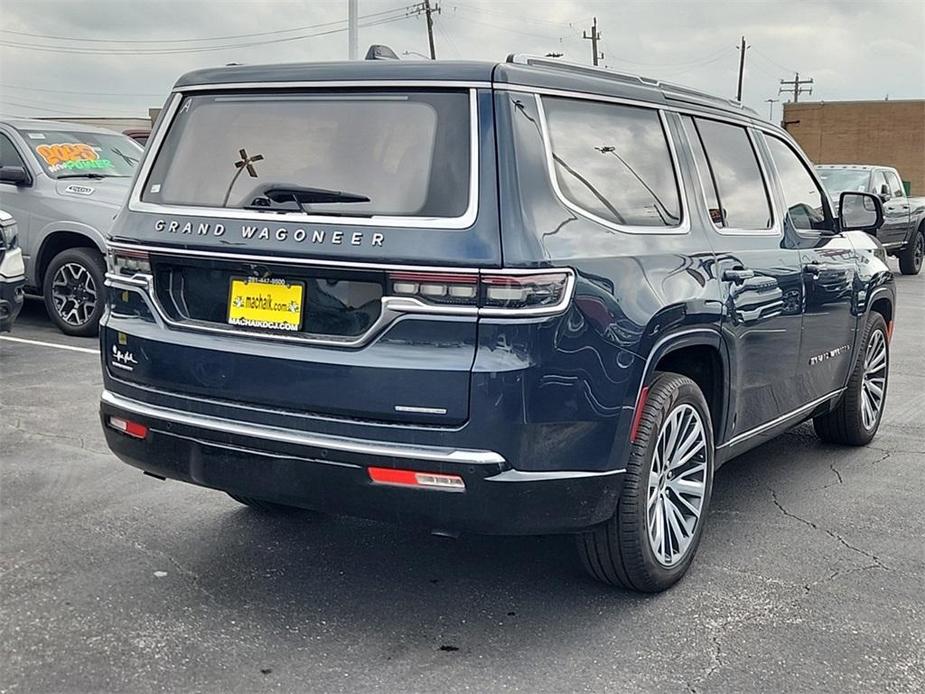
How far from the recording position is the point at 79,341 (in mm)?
Result: 9039

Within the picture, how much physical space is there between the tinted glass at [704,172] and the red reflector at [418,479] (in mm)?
1795

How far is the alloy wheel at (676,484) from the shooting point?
12.3 feet

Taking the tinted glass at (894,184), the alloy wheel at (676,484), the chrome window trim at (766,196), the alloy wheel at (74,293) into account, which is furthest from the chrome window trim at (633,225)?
the tinted glass at (894,184)

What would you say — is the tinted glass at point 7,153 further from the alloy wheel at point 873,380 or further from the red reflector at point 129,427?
the alloy wheel at point 873,380

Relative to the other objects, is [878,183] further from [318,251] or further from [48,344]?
[318,251]

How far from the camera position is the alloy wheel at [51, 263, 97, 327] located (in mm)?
9188

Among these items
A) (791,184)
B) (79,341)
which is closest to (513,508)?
(791,184)

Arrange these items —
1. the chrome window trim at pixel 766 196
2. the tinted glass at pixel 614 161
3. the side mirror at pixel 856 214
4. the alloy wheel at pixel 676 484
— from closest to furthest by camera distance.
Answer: the tinted glass at pixel 614 161, the alloy wheel at pixel 676 484, the chrome window trim at pixel 766 196, the side mirror at pixel 856 214

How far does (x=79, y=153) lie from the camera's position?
991cm

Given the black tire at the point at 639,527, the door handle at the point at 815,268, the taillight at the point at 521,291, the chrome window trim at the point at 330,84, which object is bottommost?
the black tire at the point at 639,527

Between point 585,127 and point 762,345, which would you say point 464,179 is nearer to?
point 585,127

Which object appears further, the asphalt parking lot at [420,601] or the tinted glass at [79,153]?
the tinted glass at [79,153]

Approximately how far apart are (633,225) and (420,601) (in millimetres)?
1558

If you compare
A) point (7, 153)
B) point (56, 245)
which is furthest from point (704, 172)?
point (7, 153)
